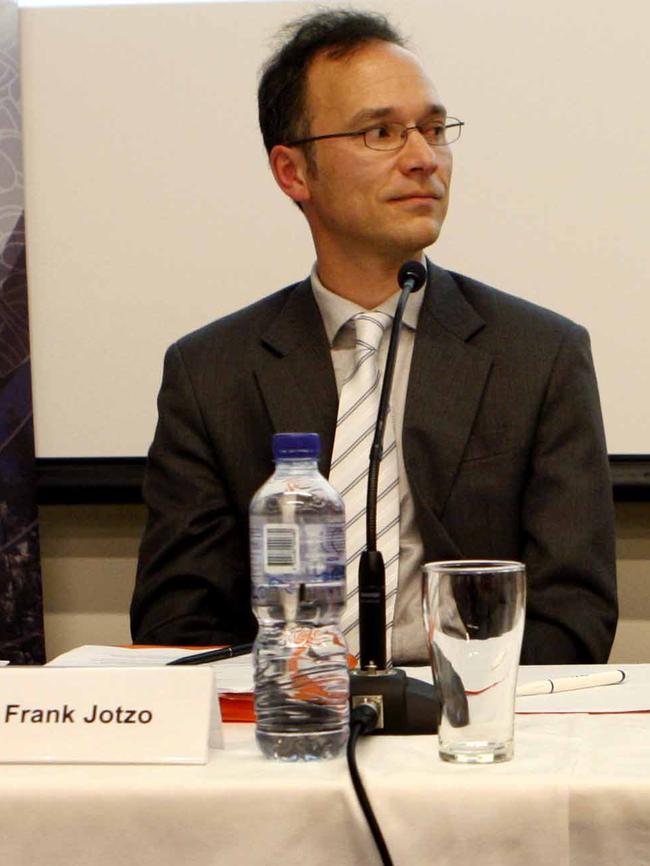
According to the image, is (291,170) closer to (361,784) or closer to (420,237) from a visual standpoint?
(420,237)

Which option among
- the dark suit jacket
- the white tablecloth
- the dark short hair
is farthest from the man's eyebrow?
the white tablecloth

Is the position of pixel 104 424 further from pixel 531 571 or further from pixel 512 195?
pixel 531 571

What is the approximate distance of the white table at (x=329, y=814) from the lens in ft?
2.71

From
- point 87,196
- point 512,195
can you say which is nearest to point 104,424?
point 87,196

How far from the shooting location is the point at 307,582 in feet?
3.31

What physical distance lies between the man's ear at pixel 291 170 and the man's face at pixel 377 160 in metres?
0.07

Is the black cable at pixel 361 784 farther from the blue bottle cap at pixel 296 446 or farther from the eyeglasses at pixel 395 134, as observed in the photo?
the eyeglasses at pixel 395 134

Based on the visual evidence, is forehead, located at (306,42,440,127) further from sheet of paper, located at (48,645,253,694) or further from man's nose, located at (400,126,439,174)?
sheet of paper, located at (48,645,253,694)

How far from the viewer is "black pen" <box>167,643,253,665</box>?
4.16 feet

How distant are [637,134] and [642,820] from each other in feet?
6.34

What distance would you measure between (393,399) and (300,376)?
0.51 feet

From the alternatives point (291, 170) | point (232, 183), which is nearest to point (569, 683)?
point (291, 170)

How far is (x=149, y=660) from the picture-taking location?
50.8 inches

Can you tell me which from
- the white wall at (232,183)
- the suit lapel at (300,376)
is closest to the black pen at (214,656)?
the suit lapel at (300,376)
